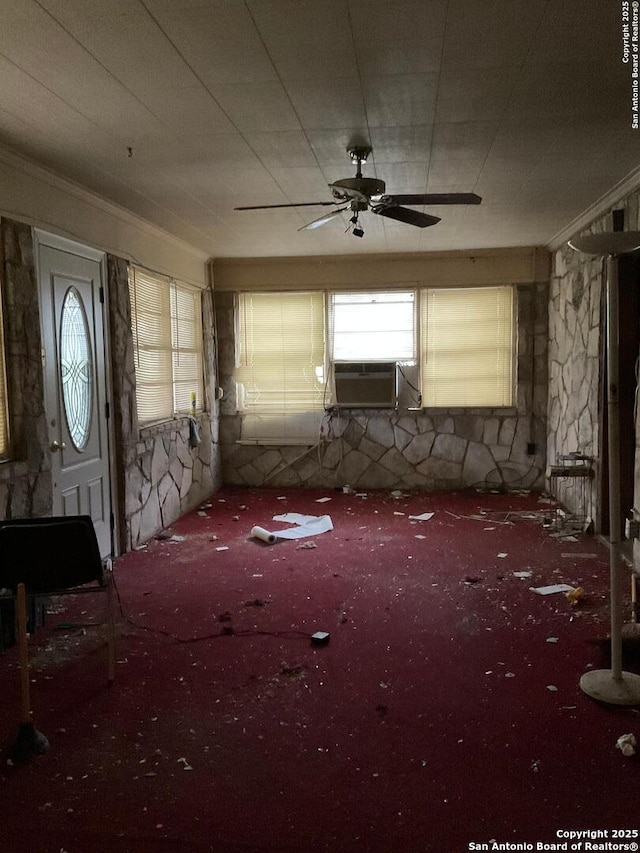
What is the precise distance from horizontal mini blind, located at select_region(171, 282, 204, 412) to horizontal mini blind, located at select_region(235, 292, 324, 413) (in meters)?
0.60

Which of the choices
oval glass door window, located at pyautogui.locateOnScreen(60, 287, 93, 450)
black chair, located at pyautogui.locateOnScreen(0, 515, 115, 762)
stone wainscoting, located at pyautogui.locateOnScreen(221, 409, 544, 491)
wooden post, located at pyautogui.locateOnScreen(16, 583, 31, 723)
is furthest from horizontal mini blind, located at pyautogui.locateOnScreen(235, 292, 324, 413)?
wooden post, located at pyautogui.locateOnScreen(16, 583, 31, 723)

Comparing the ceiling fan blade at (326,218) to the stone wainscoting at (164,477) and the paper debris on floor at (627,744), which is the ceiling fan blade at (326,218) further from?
the paper debris on floor at (627,744)

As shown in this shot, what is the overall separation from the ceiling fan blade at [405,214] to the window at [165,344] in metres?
2.39

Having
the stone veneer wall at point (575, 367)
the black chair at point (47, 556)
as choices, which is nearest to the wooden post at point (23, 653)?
the black chair at point (47, 556)

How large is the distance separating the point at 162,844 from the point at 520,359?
5842 mm

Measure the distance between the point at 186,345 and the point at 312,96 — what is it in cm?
389

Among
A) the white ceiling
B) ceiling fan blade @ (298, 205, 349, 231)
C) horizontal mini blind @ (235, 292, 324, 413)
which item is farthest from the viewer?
horizontal mini blind @ (235, 292, 324, 413)

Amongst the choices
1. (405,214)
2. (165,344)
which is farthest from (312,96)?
(165,344)

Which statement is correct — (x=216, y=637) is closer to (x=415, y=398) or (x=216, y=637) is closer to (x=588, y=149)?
(x=588, y=149)

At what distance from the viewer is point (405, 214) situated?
3648 millimetres

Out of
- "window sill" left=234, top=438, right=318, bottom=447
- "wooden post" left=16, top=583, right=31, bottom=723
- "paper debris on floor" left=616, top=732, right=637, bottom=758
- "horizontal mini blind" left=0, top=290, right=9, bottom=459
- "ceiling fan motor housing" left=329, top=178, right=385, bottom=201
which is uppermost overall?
"ceiling fan motor housing" left=329, top=178, right=385, bottom=201

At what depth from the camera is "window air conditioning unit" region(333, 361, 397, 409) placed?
22.2 ft

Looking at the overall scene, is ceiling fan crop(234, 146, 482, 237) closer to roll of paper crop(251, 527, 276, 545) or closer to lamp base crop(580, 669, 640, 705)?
lamp base crop(580, 669, 640, 705)

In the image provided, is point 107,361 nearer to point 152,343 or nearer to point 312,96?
point 152,343
